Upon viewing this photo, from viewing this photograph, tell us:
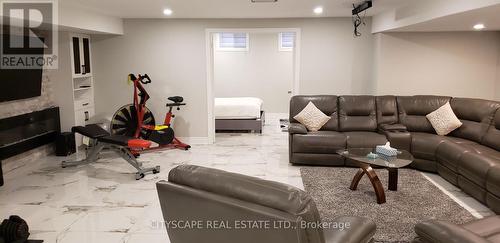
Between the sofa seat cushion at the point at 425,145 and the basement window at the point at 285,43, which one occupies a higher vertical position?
the basement window at the point at 285,43

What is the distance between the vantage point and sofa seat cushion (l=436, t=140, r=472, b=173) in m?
4.20

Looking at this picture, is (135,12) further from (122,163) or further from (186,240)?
(186,240)

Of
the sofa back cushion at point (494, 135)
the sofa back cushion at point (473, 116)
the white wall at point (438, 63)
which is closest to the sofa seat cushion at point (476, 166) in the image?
the sofa back cushion at point (494, 135)

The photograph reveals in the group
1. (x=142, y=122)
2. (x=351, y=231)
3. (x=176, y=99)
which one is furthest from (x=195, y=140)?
(x=351, y=231)

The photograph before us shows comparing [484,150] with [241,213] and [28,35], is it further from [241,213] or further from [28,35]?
[28,35]

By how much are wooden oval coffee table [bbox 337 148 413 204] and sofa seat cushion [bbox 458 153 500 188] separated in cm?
57

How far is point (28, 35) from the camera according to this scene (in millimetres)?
5109

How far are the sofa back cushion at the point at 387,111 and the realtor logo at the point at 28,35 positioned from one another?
182 inches

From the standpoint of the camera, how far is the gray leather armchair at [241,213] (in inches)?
59.5

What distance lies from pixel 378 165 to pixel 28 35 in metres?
4.89

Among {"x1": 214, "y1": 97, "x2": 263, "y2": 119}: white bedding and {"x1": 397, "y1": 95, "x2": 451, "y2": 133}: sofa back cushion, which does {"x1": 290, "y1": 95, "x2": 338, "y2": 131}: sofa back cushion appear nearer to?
{"x1": 397, "y1": 95, "x2": 451, "y2": 133}: sofa back cushion

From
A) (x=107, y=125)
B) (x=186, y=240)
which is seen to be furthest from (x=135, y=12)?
(x=186, y=240)

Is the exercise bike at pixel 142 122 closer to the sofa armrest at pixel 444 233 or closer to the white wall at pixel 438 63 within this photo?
the white wall at pixel 438 63

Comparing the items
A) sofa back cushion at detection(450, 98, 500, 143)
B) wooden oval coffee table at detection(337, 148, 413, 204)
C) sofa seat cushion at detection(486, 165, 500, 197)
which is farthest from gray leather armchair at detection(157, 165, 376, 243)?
sofa back cushion at detection(450, 98, 500, 143)
